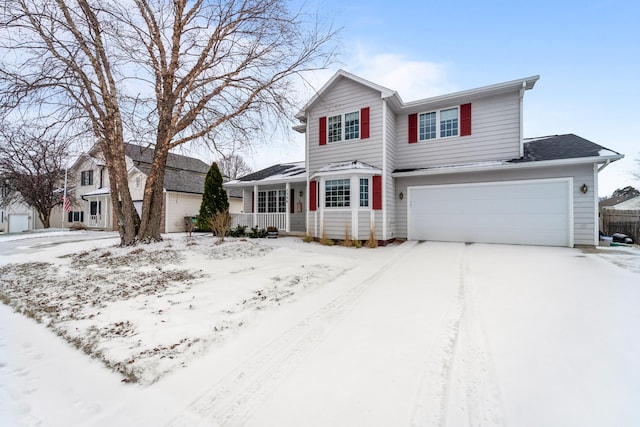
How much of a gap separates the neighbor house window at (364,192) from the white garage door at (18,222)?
32.6 metres

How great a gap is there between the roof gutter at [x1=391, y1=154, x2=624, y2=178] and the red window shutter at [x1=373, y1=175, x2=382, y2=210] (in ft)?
3.27

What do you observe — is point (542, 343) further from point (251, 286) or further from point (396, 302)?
point (251, 286)

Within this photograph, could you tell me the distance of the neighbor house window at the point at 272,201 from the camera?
553 inches

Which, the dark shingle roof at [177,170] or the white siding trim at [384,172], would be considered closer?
the white siding trim at [384,172]

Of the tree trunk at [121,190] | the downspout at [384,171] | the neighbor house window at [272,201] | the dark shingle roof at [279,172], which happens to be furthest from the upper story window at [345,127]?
the tree trunk at [121,190]

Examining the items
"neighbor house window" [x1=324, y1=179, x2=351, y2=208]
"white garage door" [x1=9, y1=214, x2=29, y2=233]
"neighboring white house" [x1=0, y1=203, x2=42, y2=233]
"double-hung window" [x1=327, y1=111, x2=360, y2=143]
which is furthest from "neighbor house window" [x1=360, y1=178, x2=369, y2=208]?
"white garage door" [x1=9, y1=214, x2=29, y2=233]

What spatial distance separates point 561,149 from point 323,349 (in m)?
10.7

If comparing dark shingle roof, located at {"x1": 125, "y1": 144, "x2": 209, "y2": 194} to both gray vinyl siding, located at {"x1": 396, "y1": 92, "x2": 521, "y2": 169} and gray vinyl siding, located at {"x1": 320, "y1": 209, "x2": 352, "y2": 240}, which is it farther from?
gray vinyl siding, located at {"x1": 396, "y1": 92, "x2": 521, "y2": 169}

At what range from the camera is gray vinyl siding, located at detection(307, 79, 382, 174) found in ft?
33.6

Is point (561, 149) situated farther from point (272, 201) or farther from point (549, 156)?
point (272, 201)

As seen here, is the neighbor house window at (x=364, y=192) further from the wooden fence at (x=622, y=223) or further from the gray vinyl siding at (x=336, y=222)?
the wooden fence at (x=622, y=223)

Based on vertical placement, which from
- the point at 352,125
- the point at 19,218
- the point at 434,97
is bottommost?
the point at 19,218

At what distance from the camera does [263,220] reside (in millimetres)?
13297

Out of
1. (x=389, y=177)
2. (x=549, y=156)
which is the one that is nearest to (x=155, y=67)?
(x=389, y=177)
